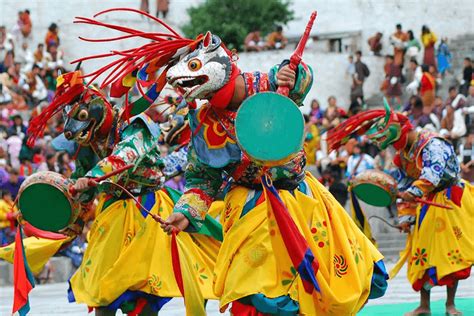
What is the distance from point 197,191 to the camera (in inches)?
296

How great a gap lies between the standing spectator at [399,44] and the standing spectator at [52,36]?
23.1 ft

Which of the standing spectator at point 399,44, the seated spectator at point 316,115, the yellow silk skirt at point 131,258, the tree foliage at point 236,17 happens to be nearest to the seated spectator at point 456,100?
the seated spectator at point 316,115

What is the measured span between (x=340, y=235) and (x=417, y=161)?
3.41 metres

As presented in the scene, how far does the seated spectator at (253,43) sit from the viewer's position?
27.5m

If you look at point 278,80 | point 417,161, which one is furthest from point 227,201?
point 417,161

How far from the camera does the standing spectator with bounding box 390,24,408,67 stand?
1032 inches

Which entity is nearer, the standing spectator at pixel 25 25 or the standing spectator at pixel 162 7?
the standing spectator at pixel 25 25

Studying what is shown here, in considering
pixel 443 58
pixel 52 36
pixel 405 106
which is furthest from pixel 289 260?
pixel 52 36

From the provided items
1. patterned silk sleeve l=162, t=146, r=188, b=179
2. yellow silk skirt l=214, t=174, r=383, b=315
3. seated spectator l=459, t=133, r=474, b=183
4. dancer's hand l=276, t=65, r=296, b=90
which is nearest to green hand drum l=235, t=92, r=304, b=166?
dancer's hand l=276, t=65, r=296, b=90

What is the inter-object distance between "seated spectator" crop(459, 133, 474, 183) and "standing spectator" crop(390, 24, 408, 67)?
289 inches

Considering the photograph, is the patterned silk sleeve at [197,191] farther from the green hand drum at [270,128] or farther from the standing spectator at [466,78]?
the standing spectator at [466,78]

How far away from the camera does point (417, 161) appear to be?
10.7 metres

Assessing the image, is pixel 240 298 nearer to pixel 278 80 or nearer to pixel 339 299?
pixel 339 299

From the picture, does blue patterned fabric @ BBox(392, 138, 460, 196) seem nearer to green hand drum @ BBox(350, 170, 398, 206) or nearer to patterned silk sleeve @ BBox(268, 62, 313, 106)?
green hand drum @ BBox(350, 170, 398, 206)
